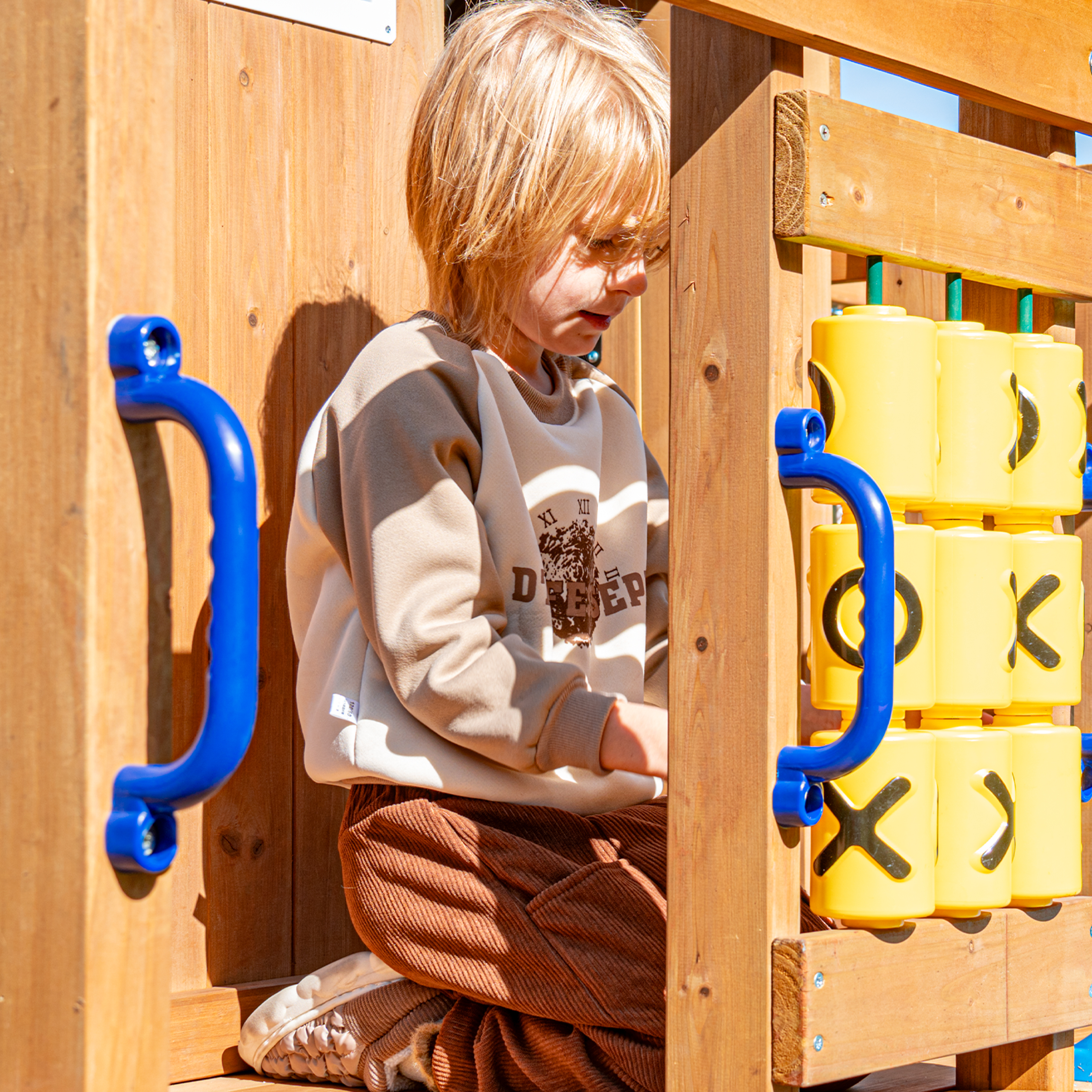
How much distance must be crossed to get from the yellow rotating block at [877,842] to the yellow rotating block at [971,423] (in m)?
0.24

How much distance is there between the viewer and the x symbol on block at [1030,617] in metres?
1.47

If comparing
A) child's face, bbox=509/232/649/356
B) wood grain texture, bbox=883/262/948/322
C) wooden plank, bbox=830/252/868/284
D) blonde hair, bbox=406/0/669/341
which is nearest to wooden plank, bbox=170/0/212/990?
blonde hair, bbox=406/0/669/341

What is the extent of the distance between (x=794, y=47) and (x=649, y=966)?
33.9 inches

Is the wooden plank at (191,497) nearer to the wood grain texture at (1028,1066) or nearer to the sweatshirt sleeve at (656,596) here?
the sweatshirt sleeve at (656,596)

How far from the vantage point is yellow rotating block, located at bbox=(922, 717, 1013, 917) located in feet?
4.51

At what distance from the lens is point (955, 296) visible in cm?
148

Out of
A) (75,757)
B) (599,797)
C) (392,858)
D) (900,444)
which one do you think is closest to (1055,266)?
(900,444)

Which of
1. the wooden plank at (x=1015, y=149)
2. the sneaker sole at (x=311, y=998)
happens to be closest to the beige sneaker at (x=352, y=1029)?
the sneaker sole at (x=311, y=998)

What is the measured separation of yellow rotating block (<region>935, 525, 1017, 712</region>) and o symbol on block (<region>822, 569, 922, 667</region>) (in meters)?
0.05

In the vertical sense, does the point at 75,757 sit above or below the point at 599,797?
above

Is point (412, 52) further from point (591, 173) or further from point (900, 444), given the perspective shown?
point (900, 444)

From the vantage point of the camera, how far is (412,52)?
2123 millimetres

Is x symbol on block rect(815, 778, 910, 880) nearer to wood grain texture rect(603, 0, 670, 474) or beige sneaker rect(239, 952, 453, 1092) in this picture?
beige sneaker rect(239, 952, 453, 1092)

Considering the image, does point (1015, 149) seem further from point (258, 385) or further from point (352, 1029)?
point (352, 1029)
